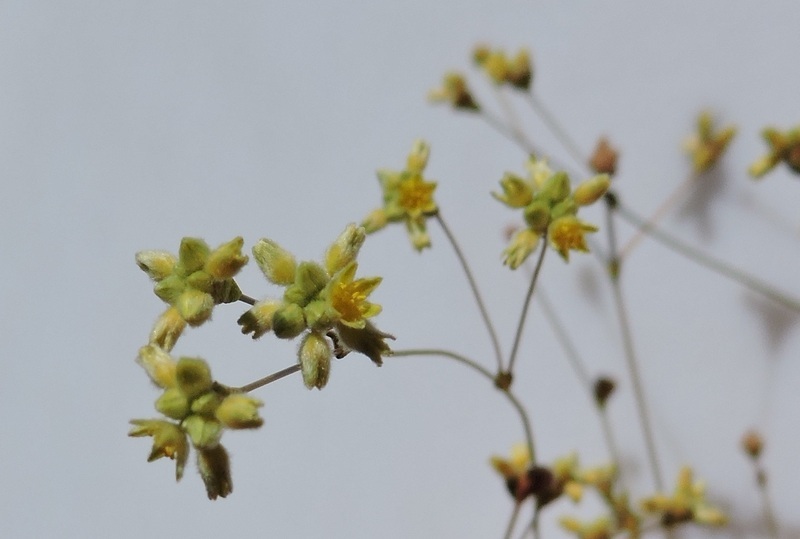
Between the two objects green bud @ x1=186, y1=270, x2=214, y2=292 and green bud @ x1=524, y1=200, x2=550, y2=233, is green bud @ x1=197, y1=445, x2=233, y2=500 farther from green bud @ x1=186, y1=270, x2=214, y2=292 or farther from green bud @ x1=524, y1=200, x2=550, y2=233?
green bud @ x1=524, y1=200, x2=550, y2=233

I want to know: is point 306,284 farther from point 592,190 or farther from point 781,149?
point 781,149

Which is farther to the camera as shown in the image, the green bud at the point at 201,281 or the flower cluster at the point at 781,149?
the flower cluster at the point at 781,149

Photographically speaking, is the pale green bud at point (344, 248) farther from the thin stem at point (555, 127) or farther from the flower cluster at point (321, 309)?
the thin stem at point (555, 127)

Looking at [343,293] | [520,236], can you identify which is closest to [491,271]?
[520,236]

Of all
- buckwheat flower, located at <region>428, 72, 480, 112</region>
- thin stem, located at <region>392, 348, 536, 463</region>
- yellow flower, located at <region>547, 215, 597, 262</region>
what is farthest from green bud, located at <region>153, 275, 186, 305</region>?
buckwheat flower, located at <region>428, 72, 480, 112</region>

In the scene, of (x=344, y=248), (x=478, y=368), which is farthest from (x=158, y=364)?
(x=478, y=368)

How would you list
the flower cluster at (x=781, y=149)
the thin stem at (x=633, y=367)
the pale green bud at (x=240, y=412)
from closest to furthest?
1. the pale green bud at (x=240, y=412)
2. the flower cluster at (x=781, y=149)
3. the thin stem at (x=633, y=367)

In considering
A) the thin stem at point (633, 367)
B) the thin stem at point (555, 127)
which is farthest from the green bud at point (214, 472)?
the thin stem at point (555, 127)
